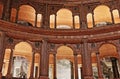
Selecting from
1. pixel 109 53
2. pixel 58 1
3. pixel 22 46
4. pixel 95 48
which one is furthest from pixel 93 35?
pixel 22 46

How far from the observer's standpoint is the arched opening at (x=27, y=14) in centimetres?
2069

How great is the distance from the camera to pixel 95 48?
18.6 m

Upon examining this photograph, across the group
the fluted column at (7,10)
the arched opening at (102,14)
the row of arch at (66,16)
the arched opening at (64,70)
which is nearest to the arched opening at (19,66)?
the arched opening at (64,70)

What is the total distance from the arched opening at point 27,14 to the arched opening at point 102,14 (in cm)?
664

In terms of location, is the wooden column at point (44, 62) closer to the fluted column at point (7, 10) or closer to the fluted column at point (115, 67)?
the fluted column at point (7, 10)

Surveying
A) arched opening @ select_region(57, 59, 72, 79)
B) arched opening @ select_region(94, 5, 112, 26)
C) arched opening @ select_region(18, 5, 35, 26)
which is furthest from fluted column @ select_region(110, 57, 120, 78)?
arched opening @ select_region(18, 5, 35, 26)

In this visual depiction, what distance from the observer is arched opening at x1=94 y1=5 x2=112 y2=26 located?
21.0 m

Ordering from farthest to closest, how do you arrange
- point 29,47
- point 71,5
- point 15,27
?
1. point 71,5
2. point 29,47
3. point 15,27

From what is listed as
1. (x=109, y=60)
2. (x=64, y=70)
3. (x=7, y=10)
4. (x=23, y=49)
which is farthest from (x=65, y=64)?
(x=7, y=10)

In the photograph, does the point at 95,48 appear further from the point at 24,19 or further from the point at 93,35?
the point at 24,19

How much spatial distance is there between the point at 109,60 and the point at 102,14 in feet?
22.1

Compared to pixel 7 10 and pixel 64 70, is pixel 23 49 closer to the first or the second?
pixel 7 10

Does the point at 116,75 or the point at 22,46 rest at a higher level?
the point at 22,46

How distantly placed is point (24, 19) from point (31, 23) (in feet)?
2.83
